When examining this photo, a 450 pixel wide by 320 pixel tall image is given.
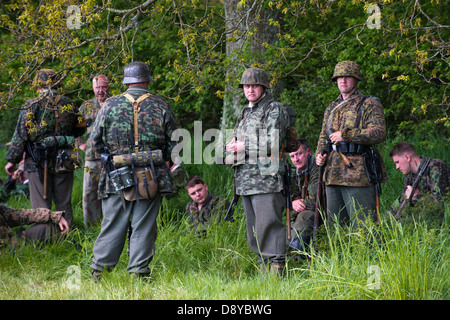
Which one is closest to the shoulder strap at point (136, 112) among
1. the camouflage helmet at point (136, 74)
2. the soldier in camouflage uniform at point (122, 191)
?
the soldier in camouflage uniform at point (122, 191)

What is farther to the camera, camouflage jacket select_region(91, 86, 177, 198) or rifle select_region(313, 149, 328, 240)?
rifle select_region(313, 149, 328, 240)

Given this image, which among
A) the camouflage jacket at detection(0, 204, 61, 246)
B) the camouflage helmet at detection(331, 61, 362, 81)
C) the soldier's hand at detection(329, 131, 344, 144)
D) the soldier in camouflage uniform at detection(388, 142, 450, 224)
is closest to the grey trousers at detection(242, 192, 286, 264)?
the soldier's hand at detection(329, 131, 344, 144)

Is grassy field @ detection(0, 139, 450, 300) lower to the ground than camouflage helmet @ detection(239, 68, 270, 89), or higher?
lower

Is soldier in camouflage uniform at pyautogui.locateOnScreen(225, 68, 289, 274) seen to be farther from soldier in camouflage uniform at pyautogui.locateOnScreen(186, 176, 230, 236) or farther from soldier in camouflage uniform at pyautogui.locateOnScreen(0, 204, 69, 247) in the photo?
soldier in camouflage uniform at pyautogui.locateOnScreen(0, 204, 69, 247)

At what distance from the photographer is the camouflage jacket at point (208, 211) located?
20.9 ft

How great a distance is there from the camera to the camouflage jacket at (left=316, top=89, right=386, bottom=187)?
5.27 m

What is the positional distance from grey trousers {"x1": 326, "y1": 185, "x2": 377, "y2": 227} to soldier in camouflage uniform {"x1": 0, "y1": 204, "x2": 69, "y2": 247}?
272 centimetres

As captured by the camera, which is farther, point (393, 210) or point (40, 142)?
point (40, 142)

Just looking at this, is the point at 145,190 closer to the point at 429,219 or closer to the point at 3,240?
the point at 3,240

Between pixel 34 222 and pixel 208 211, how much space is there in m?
1.90

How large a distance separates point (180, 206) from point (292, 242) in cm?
231

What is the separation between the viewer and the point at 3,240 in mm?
5793
